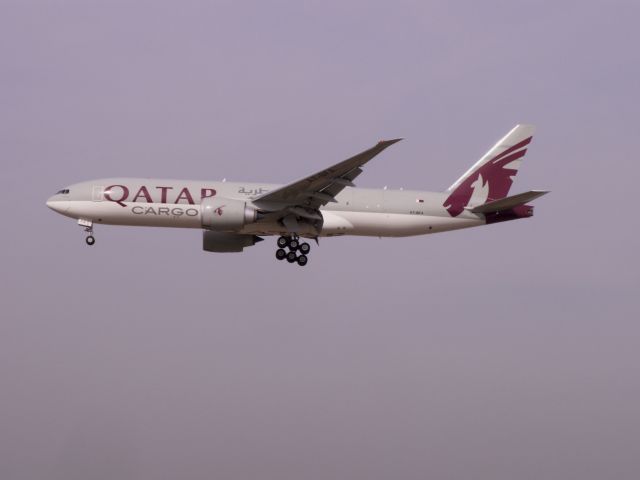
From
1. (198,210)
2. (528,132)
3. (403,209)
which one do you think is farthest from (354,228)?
(528,132)

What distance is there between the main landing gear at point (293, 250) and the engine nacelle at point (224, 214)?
319cm

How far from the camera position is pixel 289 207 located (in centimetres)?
5091

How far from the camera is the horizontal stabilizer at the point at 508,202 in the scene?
161 ft

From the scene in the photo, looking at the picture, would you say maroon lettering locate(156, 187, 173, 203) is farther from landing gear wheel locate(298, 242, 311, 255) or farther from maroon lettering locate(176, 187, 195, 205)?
landing gear wheel locate(298, 242, 311, 255)

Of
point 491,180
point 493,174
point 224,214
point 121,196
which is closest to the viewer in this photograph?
point 224,214

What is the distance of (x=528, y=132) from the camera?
57531 millimetres

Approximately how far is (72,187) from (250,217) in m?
8.99

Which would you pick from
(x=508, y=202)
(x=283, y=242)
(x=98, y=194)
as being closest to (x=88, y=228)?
(x=98, y=194)

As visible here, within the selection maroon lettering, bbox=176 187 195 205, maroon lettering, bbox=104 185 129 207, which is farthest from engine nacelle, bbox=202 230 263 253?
maroon lettering, bbox=104 185 129 207

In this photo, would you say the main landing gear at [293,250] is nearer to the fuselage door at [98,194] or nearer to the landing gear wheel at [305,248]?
the landing gear wheel at [305,248]

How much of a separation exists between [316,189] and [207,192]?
514 centimetres

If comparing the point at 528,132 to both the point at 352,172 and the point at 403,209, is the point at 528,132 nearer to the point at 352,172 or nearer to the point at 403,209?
the point at 403,209

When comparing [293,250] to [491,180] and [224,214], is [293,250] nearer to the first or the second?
[224,214]

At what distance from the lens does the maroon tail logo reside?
53062mm
